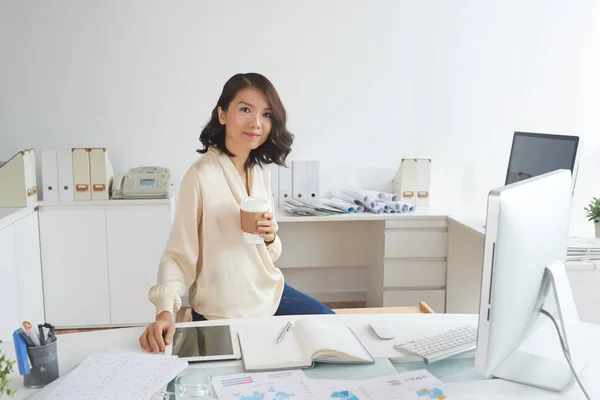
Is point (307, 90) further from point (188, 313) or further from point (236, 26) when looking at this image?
point (188, 313)

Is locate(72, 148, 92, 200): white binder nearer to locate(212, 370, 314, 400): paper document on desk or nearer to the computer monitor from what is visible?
locate(212, 370, 314, 400): paper document on desk

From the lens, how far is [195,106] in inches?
151

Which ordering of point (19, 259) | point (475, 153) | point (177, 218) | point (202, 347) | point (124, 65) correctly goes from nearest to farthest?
point (202, 347), point (177, 218), point (19, 259), point (124, 65), point (475, 153)

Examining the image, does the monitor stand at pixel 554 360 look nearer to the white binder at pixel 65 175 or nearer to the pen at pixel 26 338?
the pen at pixel 26 338

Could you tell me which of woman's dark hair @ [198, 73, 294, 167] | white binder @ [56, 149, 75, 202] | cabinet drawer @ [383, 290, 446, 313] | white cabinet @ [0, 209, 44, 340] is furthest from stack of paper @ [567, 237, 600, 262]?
white binder @ [56, 149, 75, 202]

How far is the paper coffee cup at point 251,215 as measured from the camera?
1.70 meters

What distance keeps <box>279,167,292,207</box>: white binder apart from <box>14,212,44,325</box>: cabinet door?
1.53 meters

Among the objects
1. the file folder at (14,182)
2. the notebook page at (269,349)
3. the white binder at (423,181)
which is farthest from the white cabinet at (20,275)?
the white binder at (423,181)

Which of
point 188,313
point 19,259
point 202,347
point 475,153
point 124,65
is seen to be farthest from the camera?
point 475,153

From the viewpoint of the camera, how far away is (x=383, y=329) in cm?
155

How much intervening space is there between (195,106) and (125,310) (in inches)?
55.4

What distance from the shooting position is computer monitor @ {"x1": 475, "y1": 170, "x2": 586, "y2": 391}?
1.06 metres

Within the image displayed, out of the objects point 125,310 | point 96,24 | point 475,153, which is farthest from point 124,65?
point 475,153

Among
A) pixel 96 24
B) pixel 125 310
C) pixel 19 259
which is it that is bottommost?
pixel 125 310
